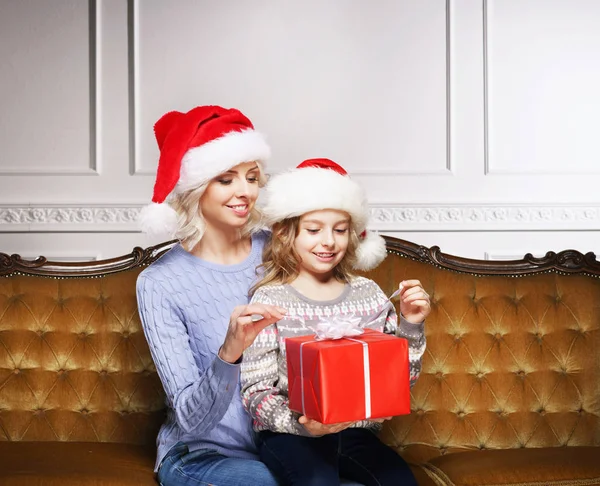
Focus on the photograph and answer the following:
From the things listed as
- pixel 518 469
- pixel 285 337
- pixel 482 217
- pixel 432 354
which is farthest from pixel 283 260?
pixel 482 217

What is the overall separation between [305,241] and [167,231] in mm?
373

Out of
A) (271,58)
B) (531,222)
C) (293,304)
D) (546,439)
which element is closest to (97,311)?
(293,304)

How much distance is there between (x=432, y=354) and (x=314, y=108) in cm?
125

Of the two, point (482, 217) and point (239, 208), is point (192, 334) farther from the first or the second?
point (482, 217)

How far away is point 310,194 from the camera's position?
212 cm

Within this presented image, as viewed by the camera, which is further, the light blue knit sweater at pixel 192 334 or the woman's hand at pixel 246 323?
the light blue knit sweater at pixel 192 334

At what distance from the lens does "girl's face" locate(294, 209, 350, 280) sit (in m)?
2.08

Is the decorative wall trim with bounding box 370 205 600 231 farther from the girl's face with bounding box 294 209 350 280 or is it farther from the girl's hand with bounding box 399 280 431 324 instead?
the girl's hand with bounding box 399 280 431 324

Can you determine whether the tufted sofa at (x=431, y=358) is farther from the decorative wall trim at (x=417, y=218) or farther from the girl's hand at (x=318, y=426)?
the girl's hand at (x=318, y=426)

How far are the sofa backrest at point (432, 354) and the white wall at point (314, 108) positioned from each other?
62 centimetres

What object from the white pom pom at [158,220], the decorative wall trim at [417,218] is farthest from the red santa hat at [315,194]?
the decorative wall trim at [417,218]

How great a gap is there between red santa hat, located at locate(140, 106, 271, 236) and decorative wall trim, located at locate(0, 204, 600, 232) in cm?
121

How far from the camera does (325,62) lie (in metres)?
3.33

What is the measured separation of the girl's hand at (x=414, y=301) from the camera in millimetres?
1898
